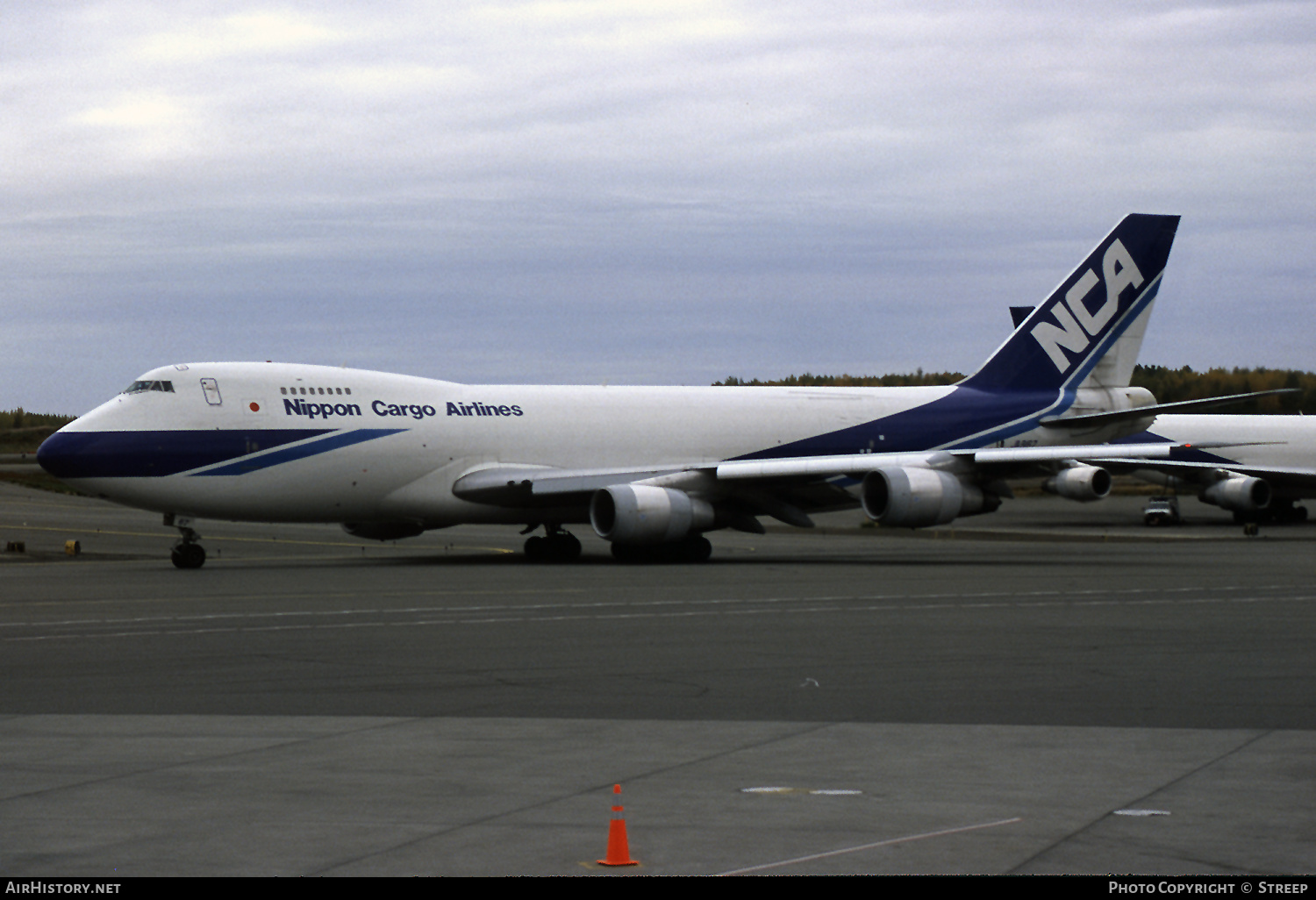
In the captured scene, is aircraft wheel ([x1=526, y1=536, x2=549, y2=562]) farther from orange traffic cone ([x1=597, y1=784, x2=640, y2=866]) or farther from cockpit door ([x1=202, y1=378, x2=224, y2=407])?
orange traffic cone ([x1=597, y1=784, x2=640, y2=866])

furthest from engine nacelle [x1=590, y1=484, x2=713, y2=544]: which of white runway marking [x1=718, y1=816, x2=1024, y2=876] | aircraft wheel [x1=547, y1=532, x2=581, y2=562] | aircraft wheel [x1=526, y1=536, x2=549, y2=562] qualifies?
white runway marking [x1=718, y1=816, x2=1024, y2=876]

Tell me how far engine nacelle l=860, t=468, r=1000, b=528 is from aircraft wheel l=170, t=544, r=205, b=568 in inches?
577

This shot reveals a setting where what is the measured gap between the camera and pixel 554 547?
38125 mm

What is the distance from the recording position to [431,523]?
120 feet

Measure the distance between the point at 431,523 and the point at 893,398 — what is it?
1338cm

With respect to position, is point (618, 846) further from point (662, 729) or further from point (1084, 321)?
point (1084, 321)

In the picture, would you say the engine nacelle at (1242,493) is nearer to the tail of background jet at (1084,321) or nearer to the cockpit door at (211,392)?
the tail of background jet at (1084,321)

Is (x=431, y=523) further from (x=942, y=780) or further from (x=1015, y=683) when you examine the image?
(x=942, y=780)

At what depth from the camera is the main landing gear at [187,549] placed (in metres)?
33.2

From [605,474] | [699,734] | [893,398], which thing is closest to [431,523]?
[605,474]

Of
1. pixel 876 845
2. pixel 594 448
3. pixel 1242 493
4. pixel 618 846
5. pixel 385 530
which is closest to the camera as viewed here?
pixel 618 846

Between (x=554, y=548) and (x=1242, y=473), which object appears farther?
(x=1242, y=473)

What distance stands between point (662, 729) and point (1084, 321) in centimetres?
3484
